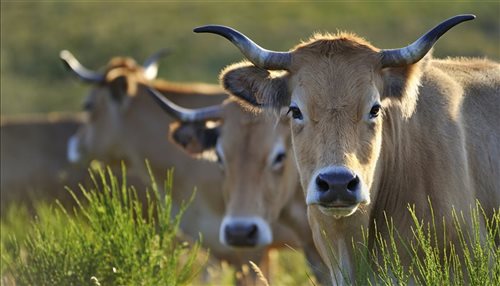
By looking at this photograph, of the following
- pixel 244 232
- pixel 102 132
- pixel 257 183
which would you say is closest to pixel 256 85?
pixel 244 232

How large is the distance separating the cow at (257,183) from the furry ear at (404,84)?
9.82ft

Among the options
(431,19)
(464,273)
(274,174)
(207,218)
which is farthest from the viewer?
(431,19)

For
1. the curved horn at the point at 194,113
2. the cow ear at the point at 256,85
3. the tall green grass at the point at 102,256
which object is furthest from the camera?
the curved horn at the point at 194,113

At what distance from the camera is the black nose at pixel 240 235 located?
993cm

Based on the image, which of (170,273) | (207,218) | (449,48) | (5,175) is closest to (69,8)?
(449,48)

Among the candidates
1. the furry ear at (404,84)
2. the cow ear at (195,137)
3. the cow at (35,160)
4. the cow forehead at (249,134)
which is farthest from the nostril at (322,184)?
the cow at (35,160)

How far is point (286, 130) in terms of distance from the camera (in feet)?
34.4

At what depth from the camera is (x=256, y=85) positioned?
7551 millimetres

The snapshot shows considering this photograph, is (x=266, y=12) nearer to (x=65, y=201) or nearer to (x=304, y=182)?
(x=65, y=201)

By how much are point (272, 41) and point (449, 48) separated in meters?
9.06

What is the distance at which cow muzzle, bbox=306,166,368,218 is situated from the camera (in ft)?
20.5

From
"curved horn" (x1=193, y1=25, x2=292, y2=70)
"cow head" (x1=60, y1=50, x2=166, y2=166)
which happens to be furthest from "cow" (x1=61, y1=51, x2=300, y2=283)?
"curved horn" (x1=193, y1=25, x2=292, y2=70)

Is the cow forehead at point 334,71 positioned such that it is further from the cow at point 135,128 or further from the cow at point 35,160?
the cow at point 35,160

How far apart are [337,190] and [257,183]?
164 inches
